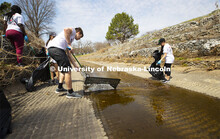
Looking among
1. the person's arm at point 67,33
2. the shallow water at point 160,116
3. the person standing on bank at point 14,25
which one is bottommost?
the shallow water at point 160,116

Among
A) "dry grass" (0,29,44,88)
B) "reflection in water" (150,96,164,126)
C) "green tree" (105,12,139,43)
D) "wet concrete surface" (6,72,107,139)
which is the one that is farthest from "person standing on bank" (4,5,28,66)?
"green tree" (105,12,139,43)

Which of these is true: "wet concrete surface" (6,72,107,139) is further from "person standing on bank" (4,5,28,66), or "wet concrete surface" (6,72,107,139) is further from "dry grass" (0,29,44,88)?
"person standing on bank" (4,5,28,66)

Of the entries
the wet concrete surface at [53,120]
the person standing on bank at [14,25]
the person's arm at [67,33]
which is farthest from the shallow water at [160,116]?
the person standing on bank at [14,25]

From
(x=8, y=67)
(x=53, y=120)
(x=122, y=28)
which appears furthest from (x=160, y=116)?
(x=122, y=28)

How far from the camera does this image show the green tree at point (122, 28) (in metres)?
Answer: 33.9

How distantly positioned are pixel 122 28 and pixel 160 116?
119 ft

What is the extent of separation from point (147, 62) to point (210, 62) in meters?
4.10

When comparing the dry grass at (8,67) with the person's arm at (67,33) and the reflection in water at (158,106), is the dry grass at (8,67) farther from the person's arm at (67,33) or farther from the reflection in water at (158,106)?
the reflection in water at (158,106)

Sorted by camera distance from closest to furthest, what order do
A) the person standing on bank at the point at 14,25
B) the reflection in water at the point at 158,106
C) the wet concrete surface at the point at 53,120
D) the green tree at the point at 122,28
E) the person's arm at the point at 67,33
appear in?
the wet concrete surface at the point at 53,120, the reflection in water at the point at 158,106, the person's arm at the point at 67,33, the person standing on bank at the point at 14,25, the green tree at the point at 122,28

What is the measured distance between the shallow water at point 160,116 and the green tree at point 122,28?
34653 mm

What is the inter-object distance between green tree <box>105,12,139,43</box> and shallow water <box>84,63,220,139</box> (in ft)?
114

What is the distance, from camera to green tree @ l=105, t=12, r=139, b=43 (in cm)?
3394

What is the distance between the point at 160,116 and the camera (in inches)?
71.8

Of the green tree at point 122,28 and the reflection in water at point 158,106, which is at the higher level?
the green tree at point 122,28
